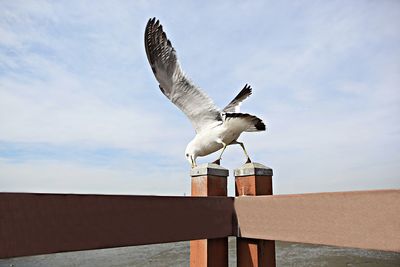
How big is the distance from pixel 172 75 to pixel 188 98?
0.91ft

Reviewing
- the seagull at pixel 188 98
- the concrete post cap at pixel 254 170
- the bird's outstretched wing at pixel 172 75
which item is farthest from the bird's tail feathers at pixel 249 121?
the concrete post cap at pixel 254 170

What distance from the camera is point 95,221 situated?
191 cm

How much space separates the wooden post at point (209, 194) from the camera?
2685 millimetres

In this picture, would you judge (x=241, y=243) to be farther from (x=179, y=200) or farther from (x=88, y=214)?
(x=88, y=214)

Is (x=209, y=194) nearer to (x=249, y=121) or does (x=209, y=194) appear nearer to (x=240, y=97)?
(x=249, y=121)

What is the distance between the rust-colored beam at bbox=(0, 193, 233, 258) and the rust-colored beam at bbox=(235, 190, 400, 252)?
0.29 meters

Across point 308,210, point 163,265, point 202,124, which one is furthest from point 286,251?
point 308,210

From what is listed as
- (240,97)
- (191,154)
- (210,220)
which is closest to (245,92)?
(240,97)

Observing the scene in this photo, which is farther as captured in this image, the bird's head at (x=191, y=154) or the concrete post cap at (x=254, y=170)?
the bird's head at (x=191, y=154)

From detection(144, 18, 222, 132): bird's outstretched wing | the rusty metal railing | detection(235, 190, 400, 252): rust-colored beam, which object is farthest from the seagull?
detection(235, 190, 400, 252): rust-colored beam

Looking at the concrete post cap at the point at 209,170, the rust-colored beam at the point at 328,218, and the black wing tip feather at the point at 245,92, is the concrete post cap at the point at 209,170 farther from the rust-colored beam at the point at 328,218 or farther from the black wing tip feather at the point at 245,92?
the black wing tip feather at the point at 245,92

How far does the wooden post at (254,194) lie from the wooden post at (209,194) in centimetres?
12

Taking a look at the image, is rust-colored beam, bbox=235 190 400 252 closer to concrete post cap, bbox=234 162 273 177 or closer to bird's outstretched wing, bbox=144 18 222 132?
concrete post cap, bbox=234 162 273 177

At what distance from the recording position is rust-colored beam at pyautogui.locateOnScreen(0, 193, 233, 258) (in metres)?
1.67
